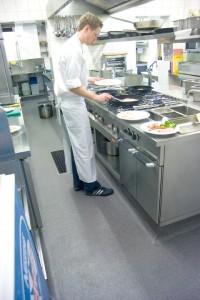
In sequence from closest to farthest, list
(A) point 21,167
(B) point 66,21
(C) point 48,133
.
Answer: (A) point 21,167
(B) point 66,21
(C) point 48,133

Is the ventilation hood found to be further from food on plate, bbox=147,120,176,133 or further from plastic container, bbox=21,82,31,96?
plastic container, bbox=21,82,31,96

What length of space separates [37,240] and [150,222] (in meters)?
0.87

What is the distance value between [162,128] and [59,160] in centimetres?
180

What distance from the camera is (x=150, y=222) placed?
1.82 metres

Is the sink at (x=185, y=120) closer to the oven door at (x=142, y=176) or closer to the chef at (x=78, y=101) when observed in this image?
the oven door at (x=142, y=176)

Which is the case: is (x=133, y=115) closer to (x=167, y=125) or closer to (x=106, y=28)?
(x=167, y=125)

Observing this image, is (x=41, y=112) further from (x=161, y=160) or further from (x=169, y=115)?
(x=161, y=160)

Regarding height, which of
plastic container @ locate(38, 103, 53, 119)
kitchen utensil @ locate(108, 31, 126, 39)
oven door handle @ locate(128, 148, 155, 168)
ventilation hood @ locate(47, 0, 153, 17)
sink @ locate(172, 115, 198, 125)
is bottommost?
plastic container @ locate(38, 103, 53, 119)

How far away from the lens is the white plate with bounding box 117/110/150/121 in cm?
170

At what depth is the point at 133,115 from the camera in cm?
177

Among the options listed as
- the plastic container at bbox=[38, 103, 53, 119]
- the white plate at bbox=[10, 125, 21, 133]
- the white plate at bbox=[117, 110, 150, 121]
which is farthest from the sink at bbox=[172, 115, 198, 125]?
the plastic container at bbox=[38, 103, 53, 119]

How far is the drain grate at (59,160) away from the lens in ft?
9.06

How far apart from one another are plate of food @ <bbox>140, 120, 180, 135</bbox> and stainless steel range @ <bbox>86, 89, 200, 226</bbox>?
35 millimetres

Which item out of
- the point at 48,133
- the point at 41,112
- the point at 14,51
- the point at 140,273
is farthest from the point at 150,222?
the point at 14,51
